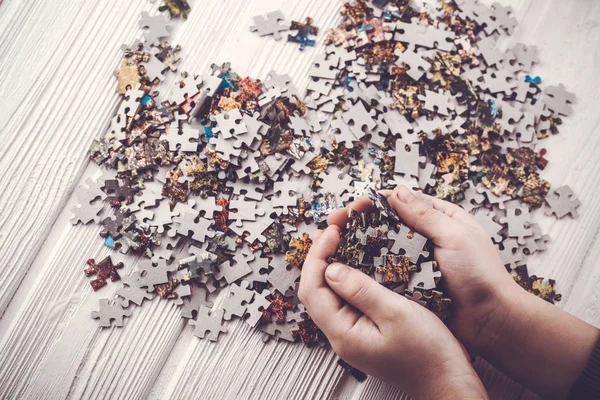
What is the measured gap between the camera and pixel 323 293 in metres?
1.66

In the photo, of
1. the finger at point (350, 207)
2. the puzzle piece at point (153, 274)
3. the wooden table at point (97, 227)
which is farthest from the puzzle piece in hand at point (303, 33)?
the puzzle piece at point (153, 274)

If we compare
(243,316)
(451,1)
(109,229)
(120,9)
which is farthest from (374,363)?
(120,9)

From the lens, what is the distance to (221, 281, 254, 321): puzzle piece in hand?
1908mm

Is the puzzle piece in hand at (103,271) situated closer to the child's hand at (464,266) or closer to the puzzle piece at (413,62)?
the child's hand at (464,266)

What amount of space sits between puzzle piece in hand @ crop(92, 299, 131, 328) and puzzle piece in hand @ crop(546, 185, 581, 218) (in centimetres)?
210

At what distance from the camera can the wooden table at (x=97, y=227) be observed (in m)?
1.93

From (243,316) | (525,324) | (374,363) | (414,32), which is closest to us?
(374,363)

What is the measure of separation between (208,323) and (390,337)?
2.83ft

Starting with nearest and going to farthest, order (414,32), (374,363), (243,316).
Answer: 1. (374,363)
2. (243,316)
3. (414,32)

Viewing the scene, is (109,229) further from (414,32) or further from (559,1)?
(559,1)

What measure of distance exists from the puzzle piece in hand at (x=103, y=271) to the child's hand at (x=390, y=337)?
0.96 m

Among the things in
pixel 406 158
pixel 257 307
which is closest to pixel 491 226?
pixel 406 158

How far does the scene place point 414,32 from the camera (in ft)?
6.95

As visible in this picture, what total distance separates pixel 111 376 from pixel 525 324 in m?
1.84
